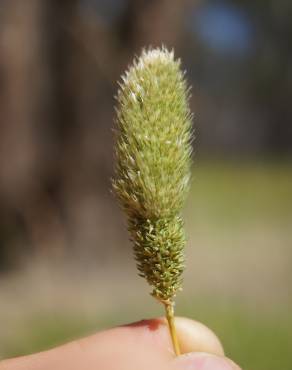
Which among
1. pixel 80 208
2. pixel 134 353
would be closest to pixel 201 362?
pixel 134 353

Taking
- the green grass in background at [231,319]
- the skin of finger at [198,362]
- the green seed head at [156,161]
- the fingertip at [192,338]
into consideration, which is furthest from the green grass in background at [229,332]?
the green seed head at [156,161]

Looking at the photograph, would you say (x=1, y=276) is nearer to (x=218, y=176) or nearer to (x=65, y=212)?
(x=65, y=212)

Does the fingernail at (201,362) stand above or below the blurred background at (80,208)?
below

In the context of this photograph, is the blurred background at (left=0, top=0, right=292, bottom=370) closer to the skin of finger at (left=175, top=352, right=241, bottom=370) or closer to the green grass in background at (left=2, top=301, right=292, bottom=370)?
the green grass in background at (left=2, top=301, right=292, bottom=370)

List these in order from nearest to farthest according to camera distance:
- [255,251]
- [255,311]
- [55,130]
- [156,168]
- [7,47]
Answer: [156,168], [255,311], [7,47], [55,130], [255,251]

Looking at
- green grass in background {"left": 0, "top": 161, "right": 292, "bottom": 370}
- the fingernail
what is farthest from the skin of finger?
green grass in background {"left": 0, "top": 161, "right": 292, "bottom": 370}

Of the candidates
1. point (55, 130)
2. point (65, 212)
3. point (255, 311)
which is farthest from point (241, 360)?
point (55, 130)

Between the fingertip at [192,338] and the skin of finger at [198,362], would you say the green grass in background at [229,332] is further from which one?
the skin of finger at [198,362]

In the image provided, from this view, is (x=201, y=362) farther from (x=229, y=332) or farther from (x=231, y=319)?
(x=231, y=319)
